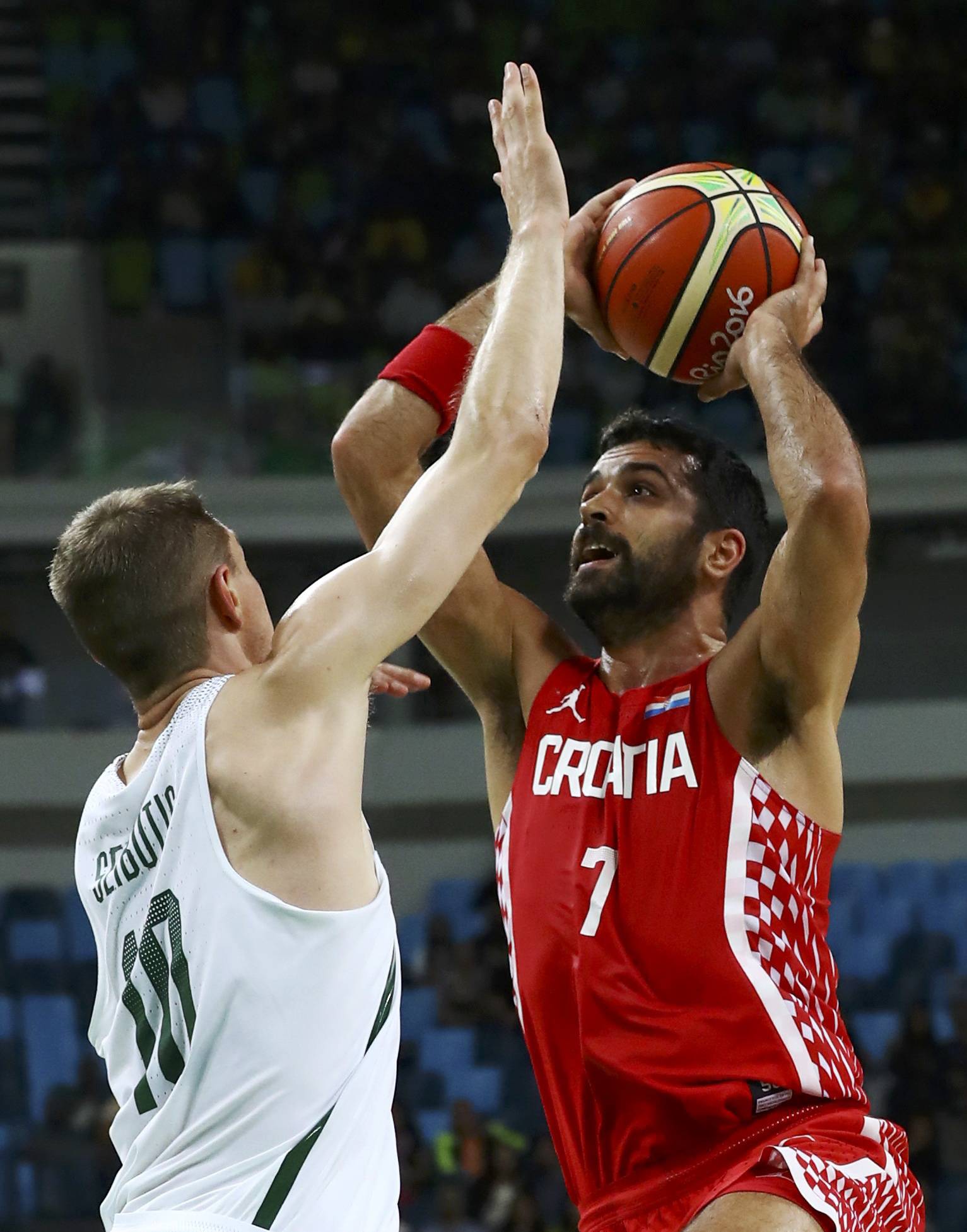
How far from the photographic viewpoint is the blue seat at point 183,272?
1345 cm

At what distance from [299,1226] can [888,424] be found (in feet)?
34.4

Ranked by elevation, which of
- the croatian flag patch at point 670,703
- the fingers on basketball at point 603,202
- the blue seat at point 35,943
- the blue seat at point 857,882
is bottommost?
the blue seat at point 35,943

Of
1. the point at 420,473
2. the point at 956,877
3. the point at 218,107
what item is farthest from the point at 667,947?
the point at 218,107

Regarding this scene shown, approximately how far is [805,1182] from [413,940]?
26.8ft

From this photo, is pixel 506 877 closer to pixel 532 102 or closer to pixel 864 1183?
pixel 864 1183

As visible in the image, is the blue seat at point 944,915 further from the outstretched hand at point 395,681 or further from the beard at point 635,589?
the outstretched hand at point 395,681

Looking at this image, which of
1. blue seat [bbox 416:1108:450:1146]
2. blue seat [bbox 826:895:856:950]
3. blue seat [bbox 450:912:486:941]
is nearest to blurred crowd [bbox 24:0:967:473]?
blue seat [bbox 826:895:856:950]

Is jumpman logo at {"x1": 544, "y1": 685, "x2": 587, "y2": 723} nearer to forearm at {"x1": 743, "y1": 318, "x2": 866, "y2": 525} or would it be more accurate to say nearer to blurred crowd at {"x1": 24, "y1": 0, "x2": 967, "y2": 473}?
forearm at {"x1": 743, "y1": 318, "x2": 866, "y2": 525}

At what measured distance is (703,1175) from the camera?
10.9 ft

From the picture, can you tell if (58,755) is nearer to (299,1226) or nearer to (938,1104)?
(938,1104)

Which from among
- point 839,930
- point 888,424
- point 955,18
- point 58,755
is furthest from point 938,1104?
point 955,18

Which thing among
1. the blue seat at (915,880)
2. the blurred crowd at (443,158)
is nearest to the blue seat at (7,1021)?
the blurred crowd at (443,158)

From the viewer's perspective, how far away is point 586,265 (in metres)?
3.99

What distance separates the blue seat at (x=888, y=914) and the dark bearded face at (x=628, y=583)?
7.36m
